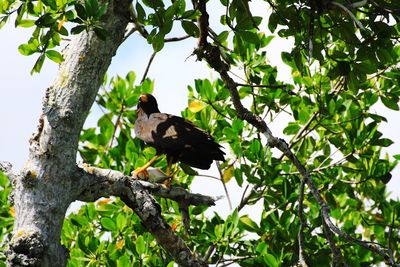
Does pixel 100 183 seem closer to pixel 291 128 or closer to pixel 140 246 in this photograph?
pixel 140 246

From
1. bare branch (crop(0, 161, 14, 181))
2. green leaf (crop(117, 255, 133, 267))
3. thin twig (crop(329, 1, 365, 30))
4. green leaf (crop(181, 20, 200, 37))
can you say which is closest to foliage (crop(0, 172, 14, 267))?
green leaf (crop(117, 255, 133, 267))

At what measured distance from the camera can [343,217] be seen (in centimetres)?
777

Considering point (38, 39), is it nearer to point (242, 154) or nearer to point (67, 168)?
point (67, 168)

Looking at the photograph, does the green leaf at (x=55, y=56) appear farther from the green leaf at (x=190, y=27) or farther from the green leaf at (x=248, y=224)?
the green leaf at (x=248, y=224)

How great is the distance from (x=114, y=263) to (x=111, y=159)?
1.12 meters

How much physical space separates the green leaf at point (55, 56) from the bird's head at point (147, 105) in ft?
10.2

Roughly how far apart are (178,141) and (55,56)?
7.91ft

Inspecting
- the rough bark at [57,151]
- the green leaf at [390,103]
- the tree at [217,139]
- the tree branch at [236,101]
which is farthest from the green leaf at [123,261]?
the green leaf at [390,103]

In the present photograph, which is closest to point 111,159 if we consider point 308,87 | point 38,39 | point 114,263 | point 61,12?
point 114,263

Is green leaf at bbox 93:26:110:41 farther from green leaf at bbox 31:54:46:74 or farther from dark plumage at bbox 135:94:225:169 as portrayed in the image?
dark plumage at bbox 135:94:225:169

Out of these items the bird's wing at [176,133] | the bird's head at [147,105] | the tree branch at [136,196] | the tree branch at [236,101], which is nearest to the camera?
the tree branch at [136,196]

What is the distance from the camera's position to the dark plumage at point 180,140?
600cm

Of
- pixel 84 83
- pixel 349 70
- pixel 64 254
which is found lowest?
pixel 64 254

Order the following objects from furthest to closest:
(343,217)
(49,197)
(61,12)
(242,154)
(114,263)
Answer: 1. (343,217)
2. (242,154)
3. (114,263)
4. (61,12)
5. (49,197)
